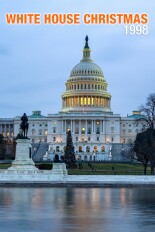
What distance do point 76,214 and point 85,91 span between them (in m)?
165

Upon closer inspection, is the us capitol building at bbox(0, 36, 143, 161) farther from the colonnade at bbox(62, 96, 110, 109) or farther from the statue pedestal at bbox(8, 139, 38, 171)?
the statue pedestal at bbox(8, 139, 38, 171)

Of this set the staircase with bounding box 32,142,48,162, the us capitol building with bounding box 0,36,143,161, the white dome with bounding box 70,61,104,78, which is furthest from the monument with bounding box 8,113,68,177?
the white dome with bounding box 70,61,104,78

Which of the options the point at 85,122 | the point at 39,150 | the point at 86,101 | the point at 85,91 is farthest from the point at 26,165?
the point at 86,101

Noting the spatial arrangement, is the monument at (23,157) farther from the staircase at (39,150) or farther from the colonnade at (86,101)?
the colonnade at (86,101)

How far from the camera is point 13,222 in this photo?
72.9 feet

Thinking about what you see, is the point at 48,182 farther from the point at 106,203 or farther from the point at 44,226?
the point at 44,226

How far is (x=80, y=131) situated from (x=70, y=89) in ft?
67.8

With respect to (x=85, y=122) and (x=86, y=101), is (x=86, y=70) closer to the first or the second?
(x=86, y=101)

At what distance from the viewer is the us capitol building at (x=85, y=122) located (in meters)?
174

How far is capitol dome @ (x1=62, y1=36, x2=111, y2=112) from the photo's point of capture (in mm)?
189625

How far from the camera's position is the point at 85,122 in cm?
18100

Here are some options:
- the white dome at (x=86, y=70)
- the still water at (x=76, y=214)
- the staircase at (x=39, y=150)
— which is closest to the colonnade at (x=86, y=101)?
the white dome at (x=86, y=70)

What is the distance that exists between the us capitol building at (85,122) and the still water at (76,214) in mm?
131100

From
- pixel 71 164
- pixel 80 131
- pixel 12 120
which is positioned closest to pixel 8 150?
pixel 80 131
